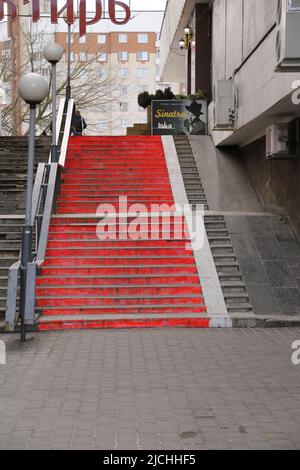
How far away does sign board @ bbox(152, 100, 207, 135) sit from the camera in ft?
65.5

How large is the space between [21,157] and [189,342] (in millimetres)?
10015

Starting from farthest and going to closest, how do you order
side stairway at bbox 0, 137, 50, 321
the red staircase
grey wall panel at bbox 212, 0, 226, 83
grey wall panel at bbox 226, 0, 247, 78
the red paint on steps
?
grey wall panel at bbox 212, 0, 226, 83, grey wall panel at bbox 226, 0, 247, 78, side stairway at bbox 0, 137, 50, 321, the red staircase, the red paint on steps

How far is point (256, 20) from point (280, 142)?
2.96m

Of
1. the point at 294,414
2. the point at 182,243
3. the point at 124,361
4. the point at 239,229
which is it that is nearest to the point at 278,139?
the point at 239,229

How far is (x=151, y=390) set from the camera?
6297mm

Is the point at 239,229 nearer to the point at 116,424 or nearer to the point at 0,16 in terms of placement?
the point at 116,424

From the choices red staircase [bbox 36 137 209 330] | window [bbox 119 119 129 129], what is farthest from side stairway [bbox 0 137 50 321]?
window [bbox 119 119 129 129]

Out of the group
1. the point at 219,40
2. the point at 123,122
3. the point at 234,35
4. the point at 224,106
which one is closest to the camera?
the point at 224,106

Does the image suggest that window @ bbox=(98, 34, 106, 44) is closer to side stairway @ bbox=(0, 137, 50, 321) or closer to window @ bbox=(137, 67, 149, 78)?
window @ bbox=(137, 67, 149, 78)

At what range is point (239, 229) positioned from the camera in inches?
484

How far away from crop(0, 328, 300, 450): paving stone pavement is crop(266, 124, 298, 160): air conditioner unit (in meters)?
4.08

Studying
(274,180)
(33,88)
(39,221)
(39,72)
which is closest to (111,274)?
(39,221)

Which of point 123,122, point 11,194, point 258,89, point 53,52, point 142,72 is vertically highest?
point 142,72

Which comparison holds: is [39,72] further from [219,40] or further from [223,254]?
[223,254]
